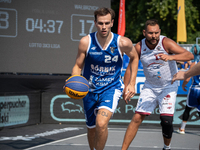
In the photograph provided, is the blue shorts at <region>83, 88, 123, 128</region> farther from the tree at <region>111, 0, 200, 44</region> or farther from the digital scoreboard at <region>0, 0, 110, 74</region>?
the tree at <region>111, 0, 200, 44</region>

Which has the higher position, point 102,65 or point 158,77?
point 102,65

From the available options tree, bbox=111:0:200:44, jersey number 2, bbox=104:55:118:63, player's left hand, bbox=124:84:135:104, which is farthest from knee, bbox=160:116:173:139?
tree, bbox=111:0:200:44

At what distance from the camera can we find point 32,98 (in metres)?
9.88

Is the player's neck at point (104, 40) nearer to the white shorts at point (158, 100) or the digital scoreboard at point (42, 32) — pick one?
the white shorts at point (158, 100)

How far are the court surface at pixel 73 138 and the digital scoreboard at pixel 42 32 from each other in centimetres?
190

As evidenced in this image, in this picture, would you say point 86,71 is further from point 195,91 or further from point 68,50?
point 68,50

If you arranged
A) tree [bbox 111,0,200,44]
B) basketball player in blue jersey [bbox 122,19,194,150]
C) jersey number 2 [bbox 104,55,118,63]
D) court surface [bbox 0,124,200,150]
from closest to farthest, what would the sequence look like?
jersey number 2 [bbox 104,55,118,63] → basketball player in blue jersey [bbox 122,19,194,150] → court surface [bbox 0,124,200,150] → tree [bbox 111,0,200,44]

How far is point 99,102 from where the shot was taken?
486 cm

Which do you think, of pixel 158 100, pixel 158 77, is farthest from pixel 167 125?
pixel 158 77

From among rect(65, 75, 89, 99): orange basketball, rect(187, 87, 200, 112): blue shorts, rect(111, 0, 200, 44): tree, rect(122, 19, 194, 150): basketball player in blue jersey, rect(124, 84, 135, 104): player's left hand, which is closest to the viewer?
rect(65, 75, 89, 99): orange basketball

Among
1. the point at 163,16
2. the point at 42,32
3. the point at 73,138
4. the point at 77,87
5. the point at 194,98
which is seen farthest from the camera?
the point at 163,16

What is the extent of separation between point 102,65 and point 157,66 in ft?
4.06

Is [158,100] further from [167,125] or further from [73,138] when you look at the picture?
[73,138]

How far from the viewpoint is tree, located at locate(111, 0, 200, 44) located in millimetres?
22438
